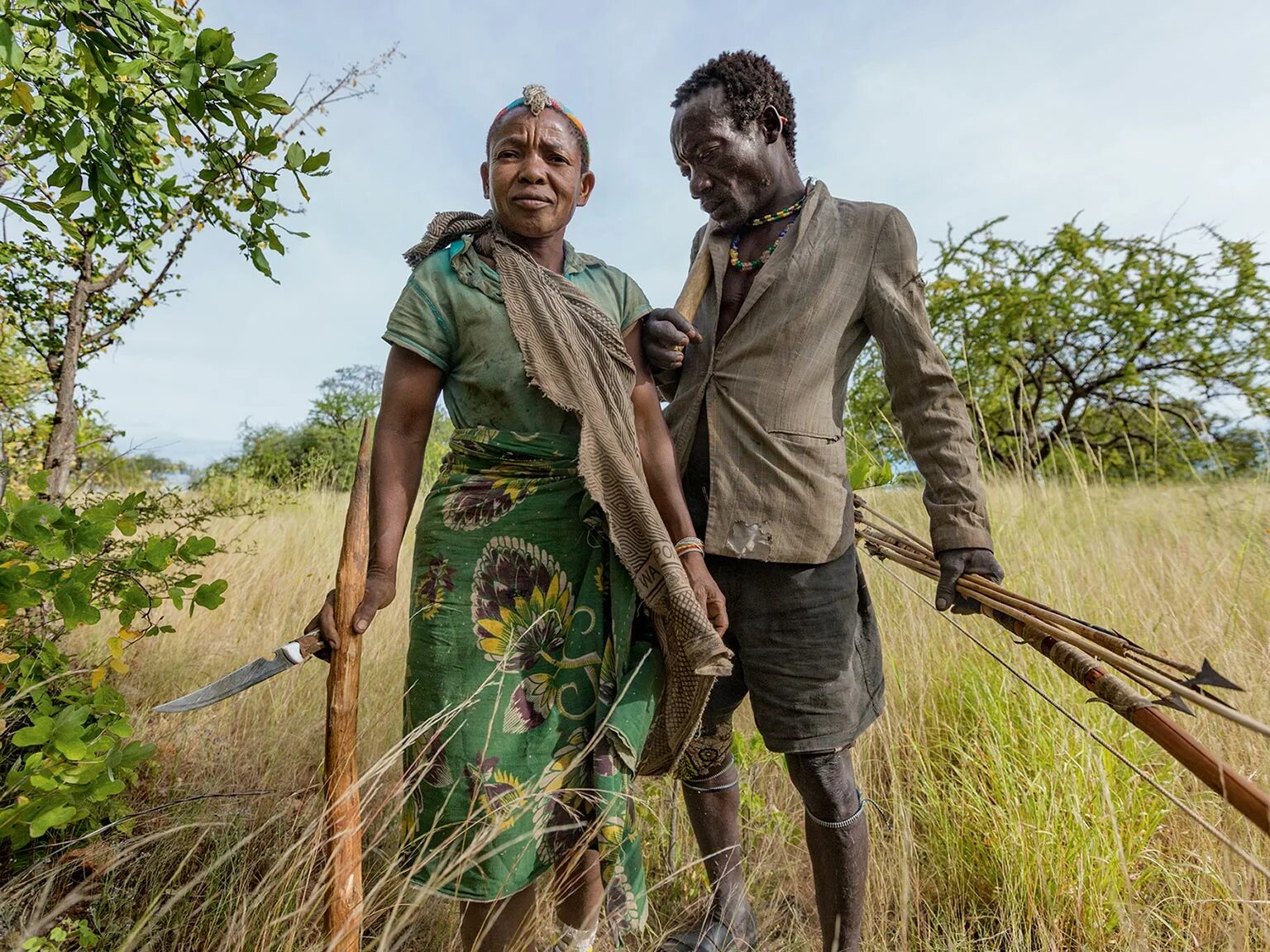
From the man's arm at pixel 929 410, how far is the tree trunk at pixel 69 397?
282cm

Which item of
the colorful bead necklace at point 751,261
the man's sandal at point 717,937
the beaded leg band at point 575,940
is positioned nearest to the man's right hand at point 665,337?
the colorful bead necklace at point 751,261

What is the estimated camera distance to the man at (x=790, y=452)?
205 cm

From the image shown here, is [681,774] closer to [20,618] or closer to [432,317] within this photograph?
[432,317]

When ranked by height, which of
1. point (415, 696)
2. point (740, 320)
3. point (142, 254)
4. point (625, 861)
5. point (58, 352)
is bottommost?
point (625, 861)

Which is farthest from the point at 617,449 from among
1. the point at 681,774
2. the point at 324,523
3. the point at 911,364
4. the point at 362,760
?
the point at 324,523

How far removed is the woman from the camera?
1692 millimetres

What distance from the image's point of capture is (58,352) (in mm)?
3219

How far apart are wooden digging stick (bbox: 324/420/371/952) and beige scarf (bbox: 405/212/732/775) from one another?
0.47m

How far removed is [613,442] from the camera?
1.75m

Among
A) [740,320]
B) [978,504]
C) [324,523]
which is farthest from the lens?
[324,523]

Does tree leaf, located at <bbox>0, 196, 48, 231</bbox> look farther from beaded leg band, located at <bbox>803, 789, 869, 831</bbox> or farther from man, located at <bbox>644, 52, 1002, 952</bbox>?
beaded leg band, located at <bbox>803, 789, 869, 831</bbox>

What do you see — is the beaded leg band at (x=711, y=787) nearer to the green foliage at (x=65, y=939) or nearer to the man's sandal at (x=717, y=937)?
the man's sandal at (x=717, y=937)

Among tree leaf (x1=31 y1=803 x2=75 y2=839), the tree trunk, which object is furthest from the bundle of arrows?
the tree trunk

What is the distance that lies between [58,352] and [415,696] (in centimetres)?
262
